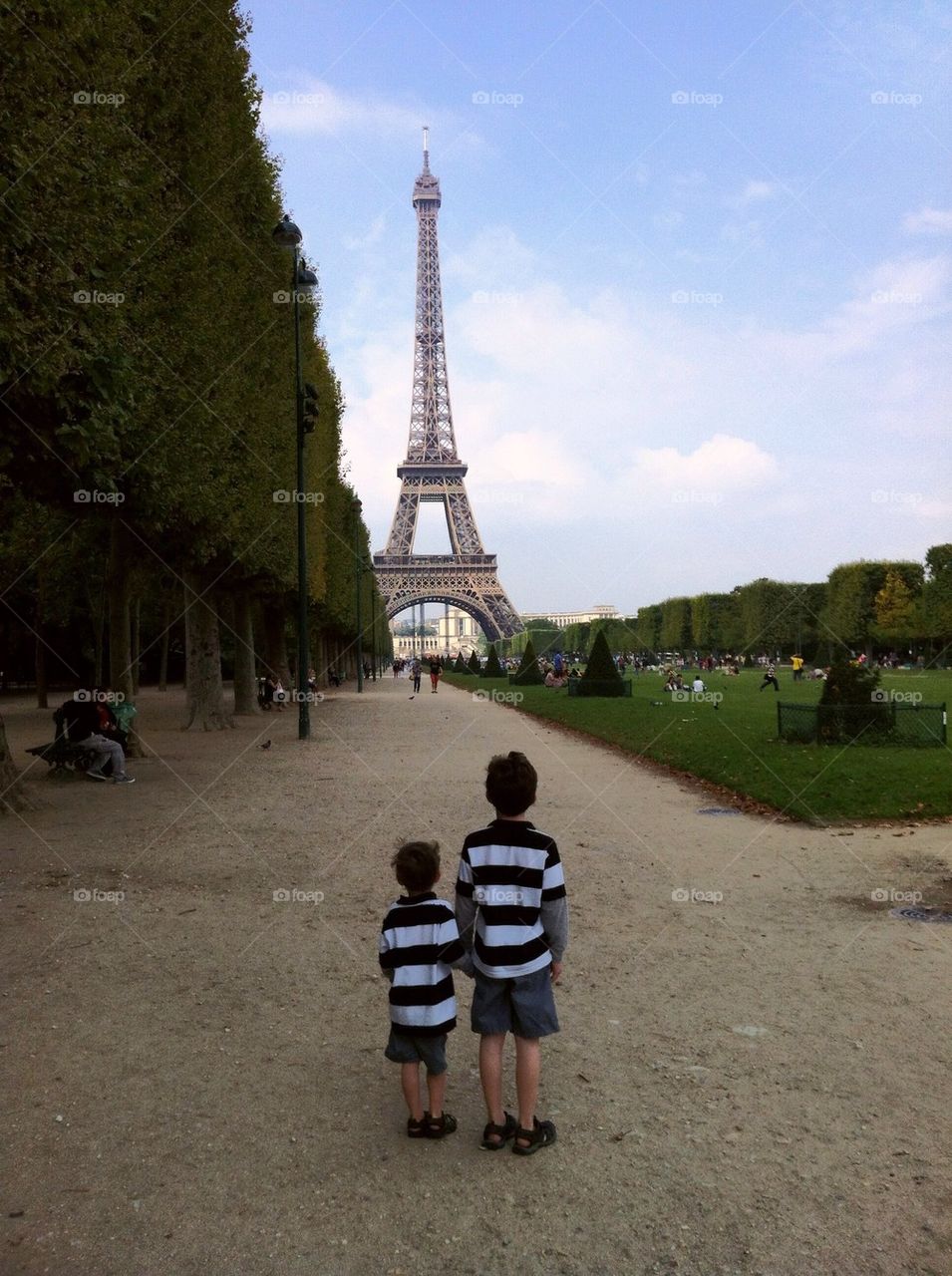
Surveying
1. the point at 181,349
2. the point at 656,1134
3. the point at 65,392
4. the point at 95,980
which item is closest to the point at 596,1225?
the point at 656,1134

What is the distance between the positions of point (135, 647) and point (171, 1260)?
35.9m

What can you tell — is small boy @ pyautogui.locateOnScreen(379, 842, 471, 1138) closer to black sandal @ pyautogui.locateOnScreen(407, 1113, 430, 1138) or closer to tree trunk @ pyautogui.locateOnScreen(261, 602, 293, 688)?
black sandal @ pyautogui.locateOnScreen(407, 1113, 430, 1138)

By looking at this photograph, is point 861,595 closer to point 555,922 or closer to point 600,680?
point 600,680

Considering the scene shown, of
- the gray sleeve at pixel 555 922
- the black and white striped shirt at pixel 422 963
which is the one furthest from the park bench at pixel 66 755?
the gray sleeve at pixel 555 922

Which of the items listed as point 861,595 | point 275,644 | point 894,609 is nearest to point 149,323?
point 275,644

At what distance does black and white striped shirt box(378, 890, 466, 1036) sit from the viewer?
3541 mm

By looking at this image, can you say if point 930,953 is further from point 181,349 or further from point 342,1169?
point 181,349

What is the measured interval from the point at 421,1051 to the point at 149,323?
12.1 meters

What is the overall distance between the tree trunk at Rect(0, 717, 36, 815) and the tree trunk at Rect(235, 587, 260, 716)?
13492 millimetres

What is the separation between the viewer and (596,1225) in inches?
119

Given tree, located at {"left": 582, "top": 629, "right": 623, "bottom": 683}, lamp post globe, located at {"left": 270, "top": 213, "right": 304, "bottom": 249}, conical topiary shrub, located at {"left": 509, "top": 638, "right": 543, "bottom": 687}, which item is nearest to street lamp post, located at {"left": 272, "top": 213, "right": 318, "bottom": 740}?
lamp post globe, located at {"left": 270, "top": 213, "right": 304, "bottom": 249}

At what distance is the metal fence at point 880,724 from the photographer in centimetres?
1545

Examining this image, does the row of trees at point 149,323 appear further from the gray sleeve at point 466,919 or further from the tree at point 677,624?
the tree at point 677,624

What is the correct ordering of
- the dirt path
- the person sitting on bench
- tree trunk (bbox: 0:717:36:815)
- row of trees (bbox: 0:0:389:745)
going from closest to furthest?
the dirt path, row of trees (bbox: 0:0:389:745), tree trunk (bbox: 0:717:36:815), the person sitting on bench
